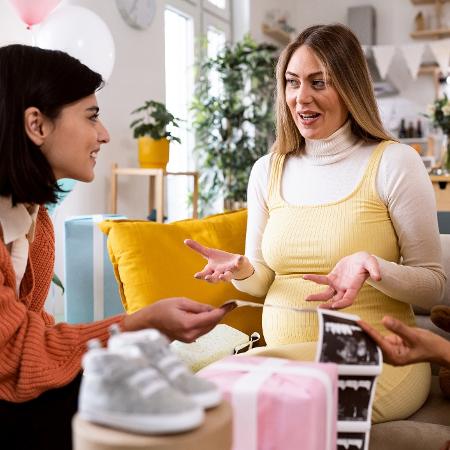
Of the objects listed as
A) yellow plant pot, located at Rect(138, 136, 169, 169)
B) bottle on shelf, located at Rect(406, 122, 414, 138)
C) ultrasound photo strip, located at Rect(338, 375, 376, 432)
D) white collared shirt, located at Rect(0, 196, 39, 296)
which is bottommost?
ultrasound photo strip, located at Rect(338, 375, 376, 432)

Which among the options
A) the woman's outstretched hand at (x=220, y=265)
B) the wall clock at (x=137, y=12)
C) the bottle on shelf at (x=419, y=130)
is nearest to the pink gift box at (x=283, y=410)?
the woman's outstretched hand at (x=220, y=265)

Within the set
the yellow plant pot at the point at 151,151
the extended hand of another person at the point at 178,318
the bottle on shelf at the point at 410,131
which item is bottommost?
the extended hand of another person at the point at 178,318

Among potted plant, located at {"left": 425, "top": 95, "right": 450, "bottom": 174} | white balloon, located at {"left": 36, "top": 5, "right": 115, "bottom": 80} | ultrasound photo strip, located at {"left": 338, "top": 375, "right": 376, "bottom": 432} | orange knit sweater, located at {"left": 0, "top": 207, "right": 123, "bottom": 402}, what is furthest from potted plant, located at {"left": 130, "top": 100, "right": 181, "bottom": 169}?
ultrasound photo strip, located at {"left": 338, "top": 375, "right": 376, "bottom": 432}

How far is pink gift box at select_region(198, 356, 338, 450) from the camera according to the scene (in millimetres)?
848

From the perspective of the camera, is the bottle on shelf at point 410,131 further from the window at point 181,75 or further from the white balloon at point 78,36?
the white balloon at point 78,36

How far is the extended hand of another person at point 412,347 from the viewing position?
106 cm

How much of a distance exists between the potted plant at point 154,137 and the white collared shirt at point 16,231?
285 cm

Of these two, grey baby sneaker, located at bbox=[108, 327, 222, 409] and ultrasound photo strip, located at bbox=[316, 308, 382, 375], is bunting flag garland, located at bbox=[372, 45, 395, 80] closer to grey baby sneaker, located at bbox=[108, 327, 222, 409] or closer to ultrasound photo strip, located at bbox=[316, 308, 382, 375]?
ultrasound photo strip, located at bbox=[316, 308, 382, 375]

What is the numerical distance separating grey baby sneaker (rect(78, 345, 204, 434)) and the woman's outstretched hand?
83 centimetres

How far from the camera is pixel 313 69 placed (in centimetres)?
174

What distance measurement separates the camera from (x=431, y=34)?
719cm

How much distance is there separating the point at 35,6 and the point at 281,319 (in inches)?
78.8

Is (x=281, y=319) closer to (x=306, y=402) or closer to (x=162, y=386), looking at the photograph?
(x=306, y=402)

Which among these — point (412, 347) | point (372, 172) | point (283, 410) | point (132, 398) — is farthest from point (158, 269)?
point (132, 398)
